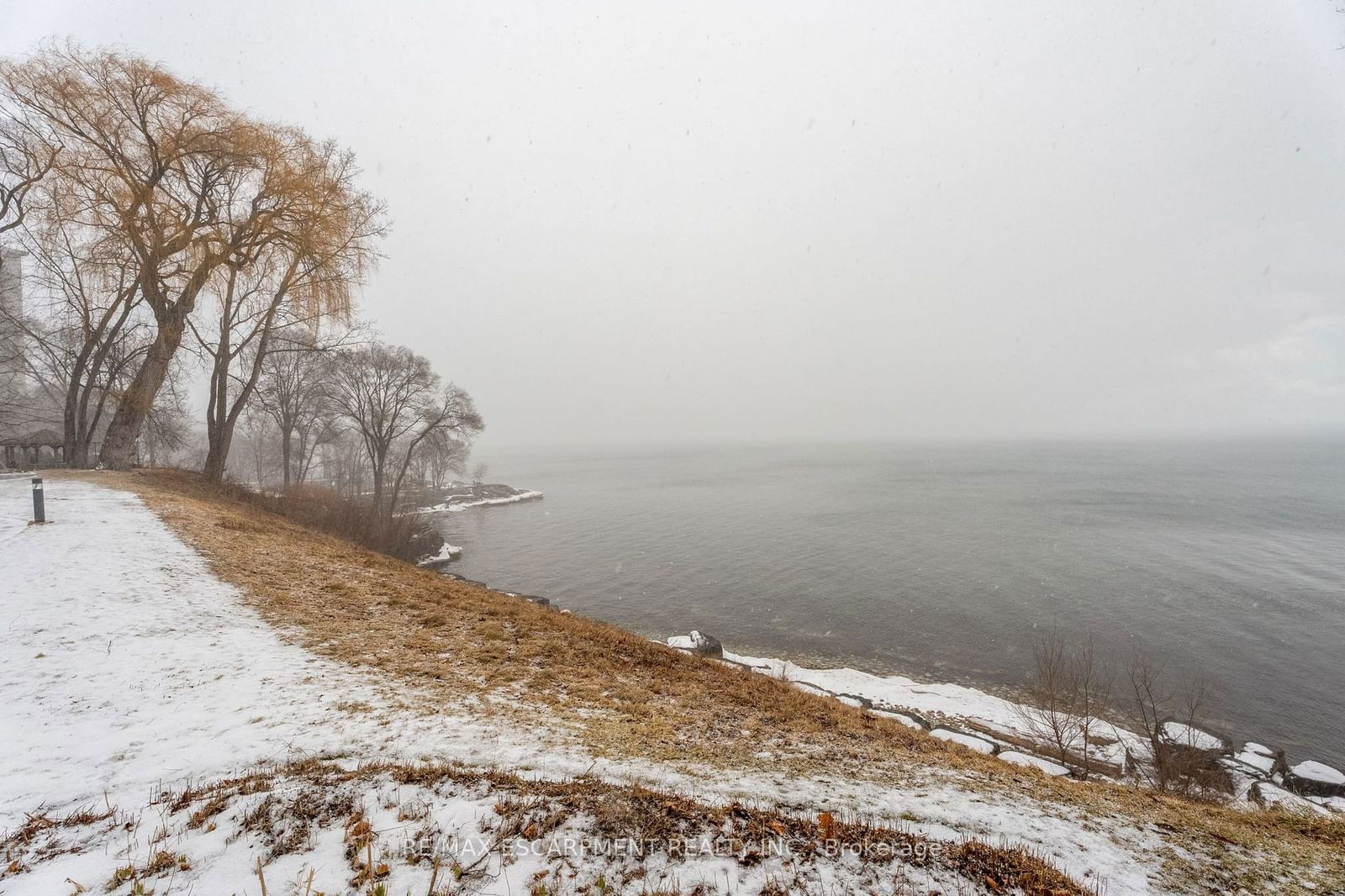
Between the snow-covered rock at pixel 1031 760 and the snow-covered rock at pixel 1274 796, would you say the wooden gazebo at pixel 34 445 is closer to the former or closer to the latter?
the snow-covered rock at pixel 1031 760

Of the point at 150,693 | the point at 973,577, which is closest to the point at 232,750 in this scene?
the point at 150,693

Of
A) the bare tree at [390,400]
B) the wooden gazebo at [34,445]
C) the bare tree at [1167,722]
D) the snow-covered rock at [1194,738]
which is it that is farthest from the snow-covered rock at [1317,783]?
the wooden gazebo at [34,445]

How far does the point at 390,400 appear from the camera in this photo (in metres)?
28.7

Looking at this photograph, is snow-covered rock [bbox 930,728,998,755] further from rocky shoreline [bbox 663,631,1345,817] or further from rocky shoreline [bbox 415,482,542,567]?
rocky shoreline [bbox 415,482,542,567]

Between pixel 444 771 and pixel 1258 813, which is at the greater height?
pixel 444 771

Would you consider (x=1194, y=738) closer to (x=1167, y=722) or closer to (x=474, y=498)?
(x=1167, y=722)

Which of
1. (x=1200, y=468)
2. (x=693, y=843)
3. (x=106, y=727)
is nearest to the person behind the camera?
(x=693, y=843)

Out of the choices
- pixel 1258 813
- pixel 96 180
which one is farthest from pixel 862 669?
pixel 96 180

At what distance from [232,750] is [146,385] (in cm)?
1814

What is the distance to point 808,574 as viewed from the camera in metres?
31.6

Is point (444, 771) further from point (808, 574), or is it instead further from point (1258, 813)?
point (808, 574)

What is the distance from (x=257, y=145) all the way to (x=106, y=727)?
18241 mm

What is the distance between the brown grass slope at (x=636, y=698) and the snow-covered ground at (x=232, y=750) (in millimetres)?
341

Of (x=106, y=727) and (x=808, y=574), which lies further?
(x=808, y=574)
